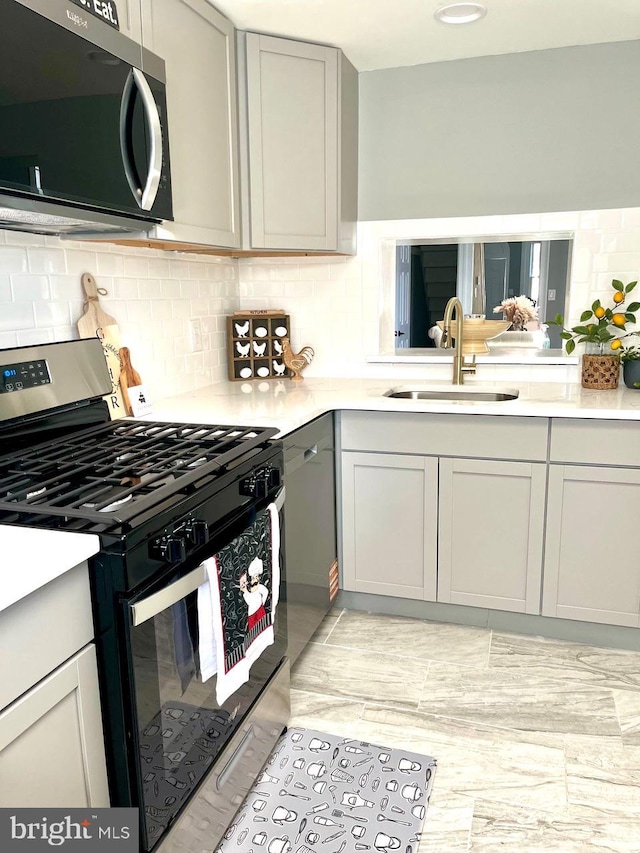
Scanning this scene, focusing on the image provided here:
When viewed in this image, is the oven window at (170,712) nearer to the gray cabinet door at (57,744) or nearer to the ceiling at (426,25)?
the gray cabinet door at (57,744)

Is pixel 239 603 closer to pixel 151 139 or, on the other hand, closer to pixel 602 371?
pixel 151 139

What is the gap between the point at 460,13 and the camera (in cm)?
237

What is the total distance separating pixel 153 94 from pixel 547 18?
5.22 ft

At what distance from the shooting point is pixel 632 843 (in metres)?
1.66

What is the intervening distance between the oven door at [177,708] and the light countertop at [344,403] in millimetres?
657

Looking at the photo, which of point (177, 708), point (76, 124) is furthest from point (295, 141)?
point (177, 708)

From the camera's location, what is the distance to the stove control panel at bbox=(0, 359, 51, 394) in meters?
1.67

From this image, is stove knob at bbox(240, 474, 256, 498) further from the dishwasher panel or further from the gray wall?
the gray wall

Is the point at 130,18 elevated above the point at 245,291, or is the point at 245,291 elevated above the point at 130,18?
the point at 130,18

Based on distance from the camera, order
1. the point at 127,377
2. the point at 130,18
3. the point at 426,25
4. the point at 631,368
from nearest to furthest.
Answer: the point at 130,18
the point at 127,377
the point at 426,25
the point at 631,368

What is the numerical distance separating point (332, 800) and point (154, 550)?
1052 mm

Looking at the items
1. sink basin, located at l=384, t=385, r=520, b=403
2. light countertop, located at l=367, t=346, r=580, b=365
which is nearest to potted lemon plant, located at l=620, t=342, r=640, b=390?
light countertop, located at l=367, t=346, r=580, b=365

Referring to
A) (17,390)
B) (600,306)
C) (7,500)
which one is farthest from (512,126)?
(7,500)

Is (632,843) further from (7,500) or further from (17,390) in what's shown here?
(17,390)
